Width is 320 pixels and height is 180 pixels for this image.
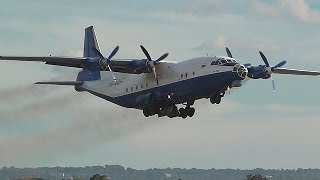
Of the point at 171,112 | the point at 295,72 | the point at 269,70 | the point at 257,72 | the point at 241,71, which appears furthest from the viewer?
the point at 295,72

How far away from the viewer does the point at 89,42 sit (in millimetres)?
82875

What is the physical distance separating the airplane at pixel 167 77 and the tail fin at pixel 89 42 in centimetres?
964

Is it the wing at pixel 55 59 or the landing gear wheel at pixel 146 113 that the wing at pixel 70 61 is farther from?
the landing gear wheel at pixel 146 113

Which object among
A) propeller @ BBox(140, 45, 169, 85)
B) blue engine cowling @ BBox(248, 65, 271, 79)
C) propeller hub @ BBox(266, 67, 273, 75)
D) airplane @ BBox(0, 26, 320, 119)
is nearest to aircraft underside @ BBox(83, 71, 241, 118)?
airplane @ BBox(0, 26, 320, 119)

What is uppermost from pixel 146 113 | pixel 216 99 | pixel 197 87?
pixel 197 87

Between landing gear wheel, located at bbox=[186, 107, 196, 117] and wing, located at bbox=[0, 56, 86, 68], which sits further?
landing gear wheel, located at bbox=[186, 107, 196, 117]

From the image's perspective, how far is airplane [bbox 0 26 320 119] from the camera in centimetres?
6494

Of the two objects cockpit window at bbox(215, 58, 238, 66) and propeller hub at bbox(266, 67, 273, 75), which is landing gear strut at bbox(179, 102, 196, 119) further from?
propeller hub at bbox(266, 67, 273, 75)

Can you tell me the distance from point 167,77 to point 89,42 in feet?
58.5

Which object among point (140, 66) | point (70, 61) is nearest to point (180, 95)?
point (140, 66)

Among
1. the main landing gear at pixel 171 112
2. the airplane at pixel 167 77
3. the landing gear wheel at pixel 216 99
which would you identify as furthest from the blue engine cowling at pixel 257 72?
the main landing gear at pixel 171 112

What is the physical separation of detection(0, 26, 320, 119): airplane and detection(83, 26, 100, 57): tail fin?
964cm

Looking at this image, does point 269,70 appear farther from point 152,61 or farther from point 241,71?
point 152,61

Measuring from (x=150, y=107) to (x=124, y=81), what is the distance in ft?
18.0
